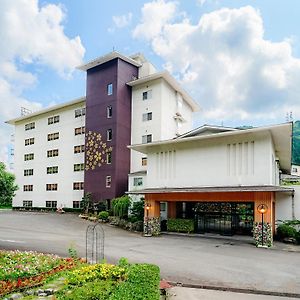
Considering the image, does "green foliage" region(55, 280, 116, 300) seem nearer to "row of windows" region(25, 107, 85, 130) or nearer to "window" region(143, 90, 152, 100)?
"window" region(143, 90, 152, 100)

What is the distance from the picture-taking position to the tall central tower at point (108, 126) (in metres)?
36.1

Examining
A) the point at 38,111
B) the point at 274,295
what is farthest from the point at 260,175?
the point at 38,111

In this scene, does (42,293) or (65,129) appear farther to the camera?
(65,129)

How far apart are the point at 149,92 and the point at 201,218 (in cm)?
1771

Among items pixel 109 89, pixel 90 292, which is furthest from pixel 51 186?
pixel 90 292

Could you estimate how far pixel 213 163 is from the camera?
22.8 m

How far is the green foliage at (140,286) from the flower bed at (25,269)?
3038 millimetres

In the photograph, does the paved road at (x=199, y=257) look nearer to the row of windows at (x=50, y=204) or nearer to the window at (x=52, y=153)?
the row of windows at (x=50, y=204)

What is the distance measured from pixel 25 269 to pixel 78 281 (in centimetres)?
229

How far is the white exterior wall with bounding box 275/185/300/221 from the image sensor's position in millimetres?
23219

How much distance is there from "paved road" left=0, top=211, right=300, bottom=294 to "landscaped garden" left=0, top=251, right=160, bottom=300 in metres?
2.88

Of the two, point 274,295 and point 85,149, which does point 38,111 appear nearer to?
point 85,149

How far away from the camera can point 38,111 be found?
153 feet

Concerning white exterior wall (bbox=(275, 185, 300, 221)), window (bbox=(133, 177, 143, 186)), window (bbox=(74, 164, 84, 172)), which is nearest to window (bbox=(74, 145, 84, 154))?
window (bbox=(74, 164, 84, 172))
